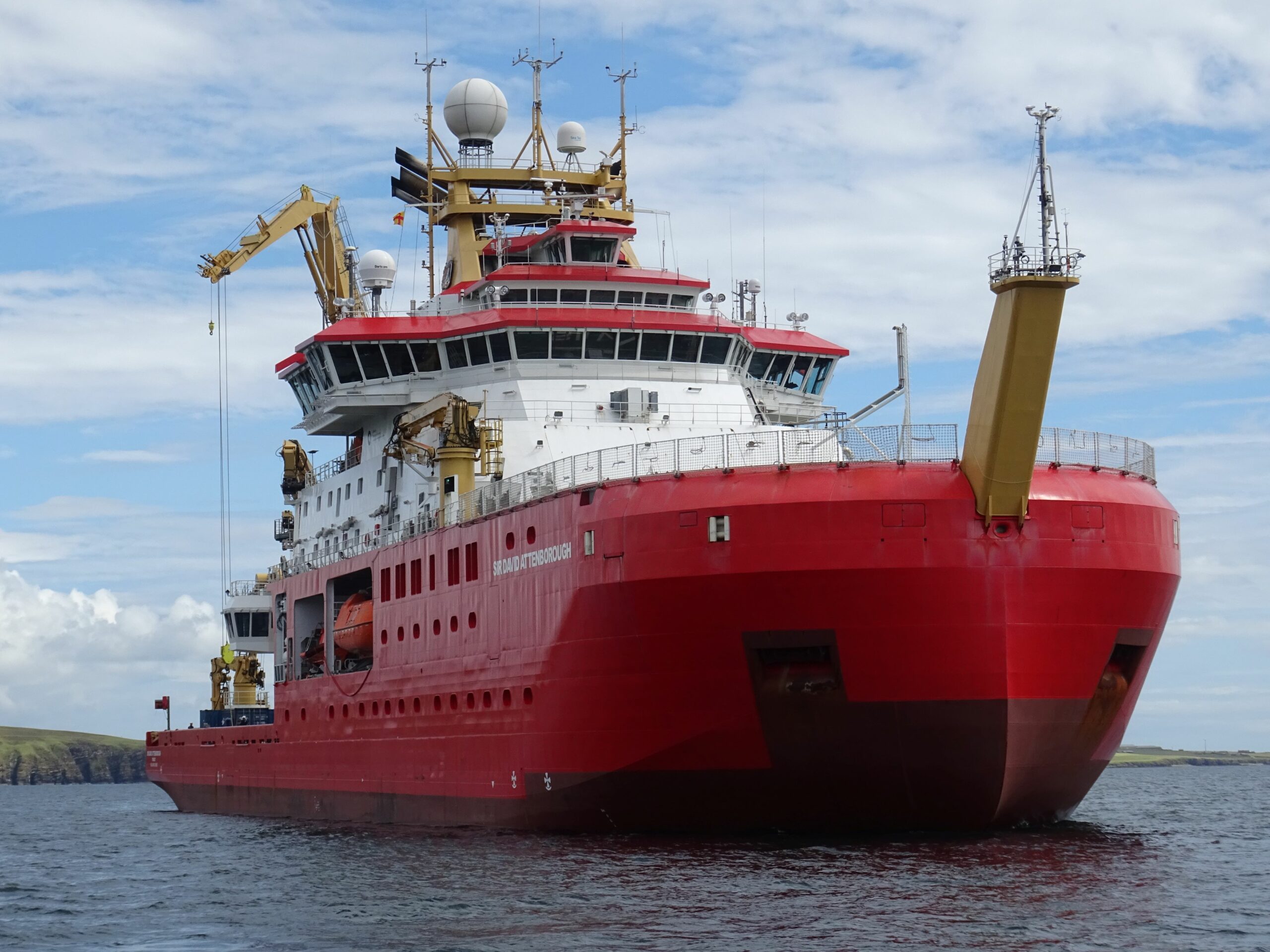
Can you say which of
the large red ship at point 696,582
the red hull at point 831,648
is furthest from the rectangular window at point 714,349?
the red hull at point 831,648

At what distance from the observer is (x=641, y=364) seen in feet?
119

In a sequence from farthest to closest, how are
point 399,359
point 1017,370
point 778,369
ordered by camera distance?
point 778,369 → point 399,359 → point 1017,370

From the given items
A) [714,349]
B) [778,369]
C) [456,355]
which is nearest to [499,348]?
[456,355]

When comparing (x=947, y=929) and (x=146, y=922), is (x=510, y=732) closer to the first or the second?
(x=146, y=922)

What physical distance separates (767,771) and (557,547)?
5467 mm

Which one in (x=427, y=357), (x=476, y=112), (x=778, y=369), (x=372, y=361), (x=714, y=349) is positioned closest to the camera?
(x=714, y=349)

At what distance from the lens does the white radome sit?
42938 millimetres

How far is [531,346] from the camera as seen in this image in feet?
119

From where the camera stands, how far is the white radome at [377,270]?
42.9 metres

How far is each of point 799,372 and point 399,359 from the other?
31.8ft

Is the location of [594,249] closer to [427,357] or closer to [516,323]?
[516,323]

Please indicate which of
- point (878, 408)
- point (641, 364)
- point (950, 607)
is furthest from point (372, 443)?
point (950, 607)

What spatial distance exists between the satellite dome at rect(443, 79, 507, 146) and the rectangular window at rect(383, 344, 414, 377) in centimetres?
887

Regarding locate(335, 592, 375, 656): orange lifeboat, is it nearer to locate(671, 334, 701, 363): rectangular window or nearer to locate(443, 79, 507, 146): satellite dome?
locate(671, 334, 701, 363): rectangular window
